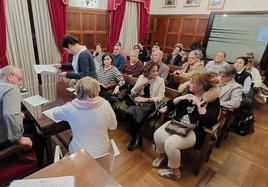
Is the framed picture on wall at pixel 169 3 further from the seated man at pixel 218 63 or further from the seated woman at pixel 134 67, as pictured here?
the seated woman at pixel 134 67

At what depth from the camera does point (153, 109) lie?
213 centimetres

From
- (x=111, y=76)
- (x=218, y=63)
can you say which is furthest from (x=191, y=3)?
(x=111, y=76)

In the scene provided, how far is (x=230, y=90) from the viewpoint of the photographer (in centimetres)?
212

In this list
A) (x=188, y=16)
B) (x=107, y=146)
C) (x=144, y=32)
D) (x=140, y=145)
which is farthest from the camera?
(x=144, y=32)

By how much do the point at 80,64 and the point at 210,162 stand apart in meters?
1.89

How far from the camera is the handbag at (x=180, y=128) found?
1.66m

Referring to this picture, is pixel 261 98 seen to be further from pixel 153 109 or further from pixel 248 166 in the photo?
pixel 153 109

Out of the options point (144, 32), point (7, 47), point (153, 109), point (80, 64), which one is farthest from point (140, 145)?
point (144, 32)

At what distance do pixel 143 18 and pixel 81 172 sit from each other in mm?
4933

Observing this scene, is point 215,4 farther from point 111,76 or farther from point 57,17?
point 57,17

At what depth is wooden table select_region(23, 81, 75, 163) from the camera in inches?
55.5

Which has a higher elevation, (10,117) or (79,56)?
(79,56)

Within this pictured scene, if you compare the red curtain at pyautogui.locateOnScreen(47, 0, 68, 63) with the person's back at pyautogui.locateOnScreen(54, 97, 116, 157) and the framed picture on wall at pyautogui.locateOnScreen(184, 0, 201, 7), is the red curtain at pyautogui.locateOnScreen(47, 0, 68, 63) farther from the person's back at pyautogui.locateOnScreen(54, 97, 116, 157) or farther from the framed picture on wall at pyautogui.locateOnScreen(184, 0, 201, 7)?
the framed picture on wall at pyautogui.locateOnScreen(184, 0, 201, 7)

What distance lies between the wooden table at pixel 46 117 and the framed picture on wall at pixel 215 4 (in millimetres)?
4156
